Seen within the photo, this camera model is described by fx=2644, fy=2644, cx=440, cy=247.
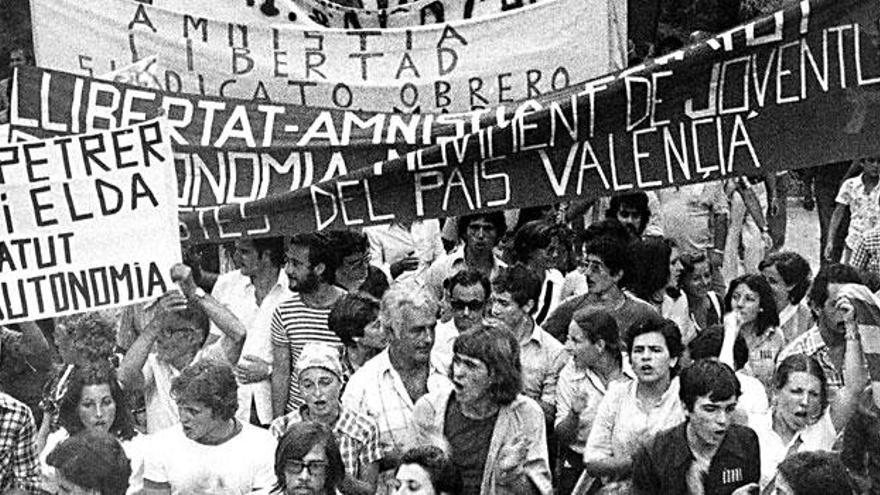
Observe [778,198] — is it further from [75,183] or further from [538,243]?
[75,183]

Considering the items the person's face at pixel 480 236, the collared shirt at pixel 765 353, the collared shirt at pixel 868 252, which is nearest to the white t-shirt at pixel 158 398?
the person's face at pixel 480 236

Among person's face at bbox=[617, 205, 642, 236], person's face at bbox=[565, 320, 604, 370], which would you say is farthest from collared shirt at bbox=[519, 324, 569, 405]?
person's face at bbox=[617, 205, 642, 236]

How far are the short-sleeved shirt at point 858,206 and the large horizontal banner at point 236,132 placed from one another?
476cm

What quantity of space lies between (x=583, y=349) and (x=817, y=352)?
1057 millimetres

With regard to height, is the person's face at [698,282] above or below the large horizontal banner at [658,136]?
below

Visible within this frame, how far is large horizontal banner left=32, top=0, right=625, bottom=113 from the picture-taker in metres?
12.1

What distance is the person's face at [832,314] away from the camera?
11.0 meters

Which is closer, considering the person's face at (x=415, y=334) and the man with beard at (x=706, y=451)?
the man with beard at (x=706, y=451)

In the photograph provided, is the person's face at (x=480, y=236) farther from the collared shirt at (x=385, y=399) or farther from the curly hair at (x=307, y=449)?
the curly hair at (x=307, y=449)

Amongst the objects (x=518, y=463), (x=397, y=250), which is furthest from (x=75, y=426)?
(x=397, y=250)

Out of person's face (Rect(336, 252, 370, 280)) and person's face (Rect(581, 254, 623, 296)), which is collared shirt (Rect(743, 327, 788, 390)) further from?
person's face (Rect(336, 252, 370, 280))

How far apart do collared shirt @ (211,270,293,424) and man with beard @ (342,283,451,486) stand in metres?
0.87

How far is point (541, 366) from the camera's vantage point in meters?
11.3

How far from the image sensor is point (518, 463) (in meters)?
9.74
